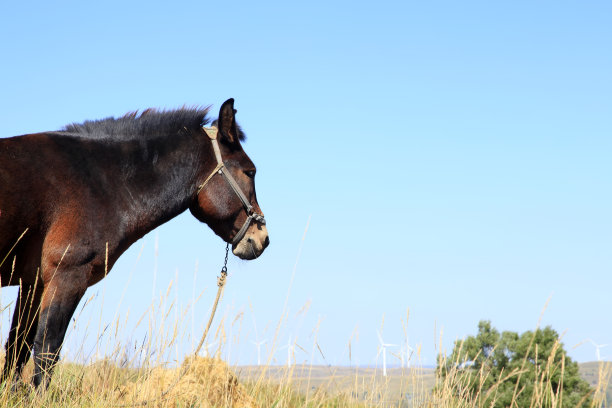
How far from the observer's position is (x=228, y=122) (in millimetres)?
6434

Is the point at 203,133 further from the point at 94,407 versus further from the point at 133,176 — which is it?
the point at 94,407

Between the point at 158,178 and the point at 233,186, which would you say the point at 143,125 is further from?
the point at 233,186

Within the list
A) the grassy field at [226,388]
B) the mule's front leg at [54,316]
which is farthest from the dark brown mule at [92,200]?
the grassy field at [226,388]

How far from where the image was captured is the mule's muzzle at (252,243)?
255 inches

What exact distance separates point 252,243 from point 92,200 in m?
1.74

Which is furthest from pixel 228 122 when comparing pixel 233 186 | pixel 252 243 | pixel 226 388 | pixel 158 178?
pixel 226 388

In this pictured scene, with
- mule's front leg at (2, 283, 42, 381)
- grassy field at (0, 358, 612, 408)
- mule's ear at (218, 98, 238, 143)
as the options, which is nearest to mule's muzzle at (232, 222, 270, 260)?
mule's ear at (218, 98, 238, 143)

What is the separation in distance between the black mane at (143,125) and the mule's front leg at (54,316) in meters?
1.61

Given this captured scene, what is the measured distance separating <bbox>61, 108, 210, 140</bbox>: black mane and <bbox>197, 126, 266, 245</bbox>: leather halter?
0.23 meters

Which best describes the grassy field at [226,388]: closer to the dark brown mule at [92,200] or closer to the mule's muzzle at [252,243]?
the dark brown mule at [92,200]

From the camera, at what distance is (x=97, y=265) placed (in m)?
5.59

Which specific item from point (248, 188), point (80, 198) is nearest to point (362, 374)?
point (248, 188)

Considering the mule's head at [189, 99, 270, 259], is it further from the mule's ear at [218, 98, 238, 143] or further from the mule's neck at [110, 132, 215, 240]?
the mule's neck at [110, 132, 215, 240]

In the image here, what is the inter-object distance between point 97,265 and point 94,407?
1.29 metres
